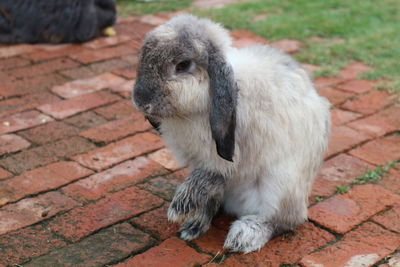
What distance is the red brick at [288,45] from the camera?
6144mm

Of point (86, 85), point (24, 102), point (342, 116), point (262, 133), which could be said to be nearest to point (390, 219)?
point (262, 133)

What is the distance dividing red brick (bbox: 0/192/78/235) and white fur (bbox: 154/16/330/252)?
871mm

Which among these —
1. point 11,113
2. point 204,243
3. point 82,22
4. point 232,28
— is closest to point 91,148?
point 11,113

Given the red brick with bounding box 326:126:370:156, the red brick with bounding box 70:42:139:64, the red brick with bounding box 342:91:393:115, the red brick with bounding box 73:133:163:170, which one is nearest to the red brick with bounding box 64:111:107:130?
the red brick with bounding box 73:133:163:170

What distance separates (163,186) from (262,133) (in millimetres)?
1060

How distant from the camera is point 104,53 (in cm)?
603

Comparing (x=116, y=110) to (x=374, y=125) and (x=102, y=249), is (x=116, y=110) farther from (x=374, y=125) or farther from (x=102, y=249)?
(x=374, y=125)

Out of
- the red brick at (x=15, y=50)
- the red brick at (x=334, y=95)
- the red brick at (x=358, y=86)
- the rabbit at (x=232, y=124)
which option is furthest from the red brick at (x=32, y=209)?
the red brick at (x=358, y=86)

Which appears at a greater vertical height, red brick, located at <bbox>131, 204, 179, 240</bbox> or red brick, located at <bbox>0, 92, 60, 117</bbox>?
red brick, located at <bbox>0, 92, 60, 117</bbox>

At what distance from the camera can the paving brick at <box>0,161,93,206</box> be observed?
3.71 meters

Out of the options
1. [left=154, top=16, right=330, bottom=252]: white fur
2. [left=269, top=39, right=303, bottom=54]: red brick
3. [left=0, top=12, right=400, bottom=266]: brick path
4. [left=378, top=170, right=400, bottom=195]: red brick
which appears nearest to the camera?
[left=154, top=16, right=330, bottom=252]: white fur

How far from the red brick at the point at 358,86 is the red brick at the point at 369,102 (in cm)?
9

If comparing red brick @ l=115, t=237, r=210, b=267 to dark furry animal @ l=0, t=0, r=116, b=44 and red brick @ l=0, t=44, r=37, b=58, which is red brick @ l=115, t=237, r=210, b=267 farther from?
dark furry animal @ l=0, t=0, r=116, b=44

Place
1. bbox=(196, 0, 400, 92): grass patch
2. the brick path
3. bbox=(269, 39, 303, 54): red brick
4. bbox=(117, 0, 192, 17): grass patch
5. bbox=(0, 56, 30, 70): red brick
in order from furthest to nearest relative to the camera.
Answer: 1. bbox=(117, 0, 192, 17): grass patch
2. bbox=(269, 39, 303, 54): red brick
3. bbox=(196, 0, 400, 92): grass patch
4. bbox=(0, 56, 30, 70): red brick
5. the brick path
